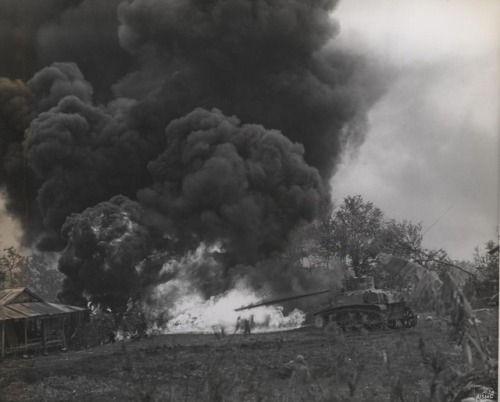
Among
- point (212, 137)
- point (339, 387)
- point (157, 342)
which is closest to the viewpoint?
point (339, 387)

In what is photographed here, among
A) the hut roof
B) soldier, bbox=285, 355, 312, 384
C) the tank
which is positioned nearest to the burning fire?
the tank

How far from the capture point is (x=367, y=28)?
833 cm

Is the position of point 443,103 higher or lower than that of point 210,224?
higher

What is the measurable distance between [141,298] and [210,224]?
1456mm

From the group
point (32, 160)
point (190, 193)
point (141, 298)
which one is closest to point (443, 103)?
point (190, 193)

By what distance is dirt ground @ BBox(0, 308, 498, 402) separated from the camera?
7367 millimetres

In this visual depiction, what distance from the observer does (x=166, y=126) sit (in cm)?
893

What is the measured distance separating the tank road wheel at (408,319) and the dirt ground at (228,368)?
0.39 meters

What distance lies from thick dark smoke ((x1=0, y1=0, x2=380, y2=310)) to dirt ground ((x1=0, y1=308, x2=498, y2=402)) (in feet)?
3.49

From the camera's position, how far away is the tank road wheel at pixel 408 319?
28.5 ft

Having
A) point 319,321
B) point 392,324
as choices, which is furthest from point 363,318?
point 319,321

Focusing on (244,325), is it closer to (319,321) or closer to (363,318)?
(319,321)

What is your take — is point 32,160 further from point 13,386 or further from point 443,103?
point 443,103

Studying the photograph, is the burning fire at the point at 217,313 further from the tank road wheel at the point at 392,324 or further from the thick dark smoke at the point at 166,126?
the tank road wheel at the point at 392,324
